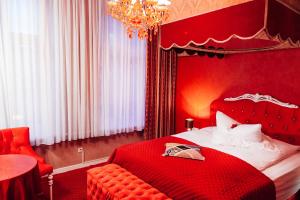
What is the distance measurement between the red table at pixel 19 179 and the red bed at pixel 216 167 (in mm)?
980

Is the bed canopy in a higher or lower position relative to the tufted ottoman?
higher

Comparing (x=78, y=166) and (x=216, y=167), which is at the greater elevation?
(x=216, y=167)

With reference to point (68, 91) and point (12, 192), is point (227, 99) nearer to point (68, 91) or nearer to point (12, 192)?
point (68, 91)

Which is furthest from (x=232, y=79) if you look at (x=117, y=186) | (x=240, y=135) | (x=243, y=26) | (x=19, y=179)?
(x=19, y=179)

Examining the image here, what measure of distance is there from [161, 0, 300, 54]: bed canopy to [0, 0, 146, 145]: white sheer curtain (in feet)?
3.90

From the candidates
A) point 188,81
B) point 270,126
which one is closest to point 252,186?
point 270,126

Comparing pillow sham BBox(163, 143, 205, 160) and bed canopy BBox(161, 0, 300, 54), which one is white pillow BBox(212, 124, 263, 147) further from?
bed canopy BBox(161, 0, 300, 54)

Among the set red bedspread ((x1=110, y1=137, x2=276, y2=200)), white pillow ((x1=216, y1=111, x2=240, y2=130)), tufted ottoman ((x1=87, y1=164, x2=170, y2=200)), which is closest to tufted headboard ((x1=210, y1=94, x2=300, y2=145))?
white pillow ((x1=216, y1=111, x2=240, y2=130))

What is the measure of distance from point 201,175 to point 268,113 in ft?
5.76

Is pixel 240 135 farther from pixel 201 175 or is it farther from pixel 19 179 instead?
pixel 19 179

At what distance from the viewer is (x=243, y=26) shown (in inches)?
91.4

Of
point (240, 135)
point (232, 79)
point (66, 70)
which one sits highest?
point (66, 70)

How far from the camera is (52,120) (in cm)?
352

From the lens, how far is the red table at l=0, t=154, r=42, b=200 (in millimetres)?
2000
